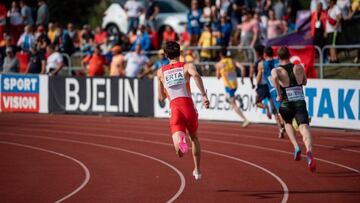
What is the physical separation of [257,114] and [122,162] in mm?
7744

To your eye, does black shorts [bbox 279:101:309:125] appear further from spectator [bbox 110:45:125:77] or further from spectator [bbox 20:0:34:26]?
spectator [bbox 20:0:34:26]

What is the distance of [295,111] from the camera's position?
1343 cm

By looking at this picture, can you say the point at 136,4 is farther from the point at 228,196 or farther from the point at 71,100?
the point at 228,196

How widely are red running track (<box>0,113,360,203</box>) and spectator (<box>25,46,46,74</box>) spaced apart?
19.6 ft

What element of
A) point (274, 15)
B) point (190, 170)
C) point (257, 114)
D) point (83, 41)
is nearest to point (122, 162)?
point (190, 170)

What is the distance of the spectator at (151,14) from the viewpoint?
30.1 m

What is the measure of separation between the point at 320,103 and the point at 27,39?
12.4 metres

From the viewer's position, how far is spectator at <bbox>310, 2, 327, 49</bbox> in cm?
2349

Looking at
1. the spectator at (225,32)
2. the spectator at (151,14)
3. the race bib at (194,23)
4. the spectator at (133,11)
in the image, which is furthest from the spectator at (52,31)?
the spectator at (225,32)

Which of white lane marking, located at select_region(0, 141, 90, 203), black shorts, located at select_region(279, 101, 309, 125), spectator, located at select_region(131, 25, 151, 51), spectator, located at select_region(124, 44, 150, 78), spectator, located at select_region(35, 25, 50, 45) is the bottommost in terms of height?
white lane marking, located at select_region(0, 141, 90, 203)

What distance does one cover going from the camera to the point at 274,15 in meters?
25.8

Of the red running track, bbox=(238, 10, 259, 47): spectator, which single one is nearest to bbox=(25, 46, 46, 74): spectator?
the red running track

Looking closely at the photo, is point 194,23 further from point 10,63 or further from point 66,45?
point 10,63

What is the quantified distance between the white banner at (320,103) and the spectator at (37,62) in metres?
6.99
